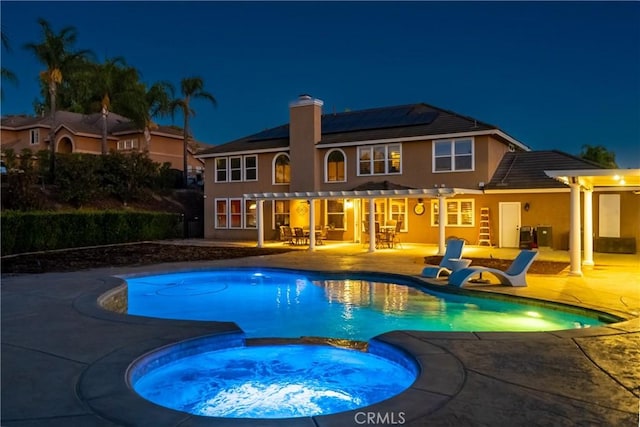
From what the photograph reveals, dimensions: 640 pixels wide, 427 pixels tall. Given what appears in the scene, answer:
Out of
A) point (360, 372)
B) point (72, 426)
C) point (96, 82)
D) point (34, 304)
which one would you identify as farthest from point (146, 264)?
point (96, 82)

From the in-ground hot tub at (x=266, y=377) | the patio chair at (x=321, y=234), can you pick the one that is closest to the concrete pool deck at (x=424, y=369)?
the in-ground hot tub at (x=266, y=377)

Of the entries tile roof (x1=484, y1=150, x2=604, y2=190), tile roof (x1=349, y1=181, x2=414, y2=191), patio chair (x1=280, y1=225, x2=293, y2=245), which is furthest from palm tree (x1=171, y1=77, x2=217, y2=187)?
tile roof (x1=484, y1=150, x2=604, y2=190)

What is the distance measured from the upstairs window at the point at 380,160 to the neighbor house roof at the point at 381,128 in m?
0.60

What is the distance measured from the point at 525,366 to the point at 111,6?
2242cm

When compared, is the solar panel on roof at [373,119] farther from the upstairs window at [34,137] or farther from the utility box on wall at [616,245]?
the upstairs window at [34,137]

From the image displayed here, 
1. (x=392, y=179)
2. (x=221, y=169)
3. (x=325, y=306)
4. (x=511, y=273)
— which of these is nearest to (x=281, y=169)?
(x=221, y=169)

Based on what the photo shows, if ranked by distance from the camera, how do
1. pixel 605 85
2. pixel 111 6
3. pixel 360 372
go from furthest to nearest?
pixel 605 85, pixel 111 6, pixel 360 372

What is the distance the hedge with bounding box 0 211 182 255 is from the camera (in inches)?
672

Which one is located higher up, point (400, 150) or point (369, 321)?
point (400, 150)

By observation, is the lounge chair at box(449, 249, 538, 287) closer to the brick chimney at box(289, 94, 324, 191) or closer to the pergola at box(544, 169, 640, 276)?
the pergola at box(544, 169, 640, 276)

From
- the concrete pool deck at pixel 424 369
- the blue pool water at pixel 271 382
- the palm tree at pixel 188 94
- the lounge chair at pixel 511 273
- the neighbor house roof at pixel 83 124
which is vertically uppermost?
the palm tree at pixel 188 94

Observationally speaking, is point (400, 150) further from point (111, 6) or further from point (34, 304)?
point (34, 304)

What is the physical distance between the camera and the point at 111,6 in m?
21.0

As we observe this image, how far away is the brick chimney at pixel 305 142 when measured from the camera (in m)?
22.9
